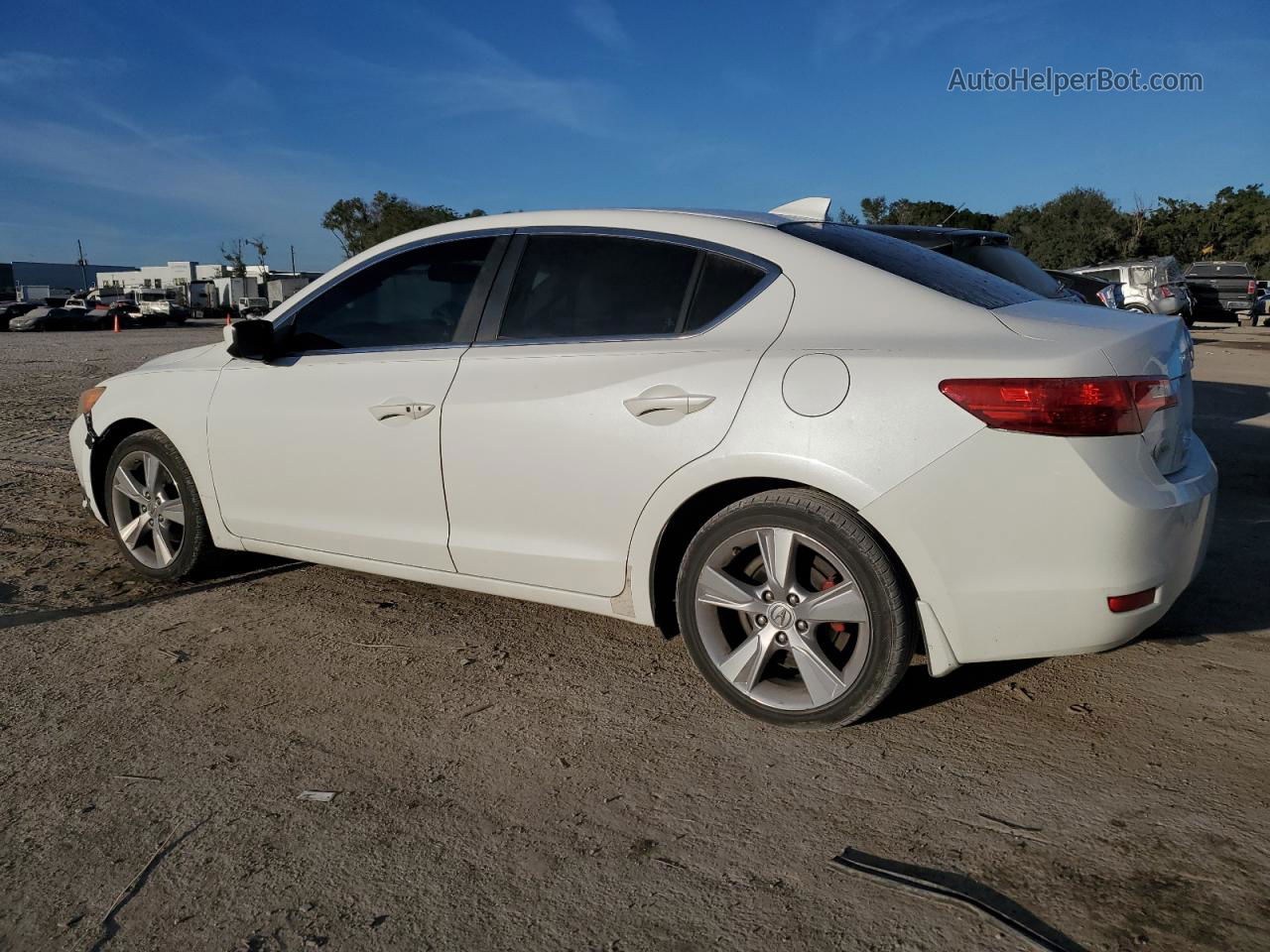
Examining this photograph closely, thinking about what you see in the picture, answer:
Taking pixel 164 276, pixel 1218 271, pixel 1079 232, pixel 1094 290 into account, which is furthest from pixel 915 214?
pixel 164 276

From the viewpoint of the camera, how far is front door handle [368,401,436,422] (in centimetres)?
357

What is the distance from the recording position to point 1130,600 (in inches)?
105

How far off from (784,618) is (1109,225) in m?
53.9

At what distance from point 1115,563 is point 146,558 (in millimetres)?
4087

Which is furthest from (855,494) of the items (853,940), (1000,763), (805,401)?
(853,940)

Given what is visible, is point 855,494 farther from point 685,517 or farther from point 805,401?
point 685,517

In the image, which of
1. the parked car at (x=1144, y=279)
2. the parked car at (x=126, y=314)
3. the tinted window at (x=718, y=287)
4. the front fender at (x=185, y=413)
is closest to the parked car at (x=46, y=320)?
the parked car at (x=126, y=314)

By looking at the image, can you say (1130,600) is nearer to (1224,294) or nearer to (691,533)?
(691,533)

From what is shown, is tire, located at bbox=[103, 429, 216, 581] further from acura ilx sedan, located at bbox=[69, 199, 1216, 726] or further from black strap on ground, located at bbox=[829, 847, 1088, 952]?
black strap on ground, located at bbox=[829, 847, 1088, 952]

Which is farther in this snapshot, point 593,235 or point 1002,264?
point 1002,264

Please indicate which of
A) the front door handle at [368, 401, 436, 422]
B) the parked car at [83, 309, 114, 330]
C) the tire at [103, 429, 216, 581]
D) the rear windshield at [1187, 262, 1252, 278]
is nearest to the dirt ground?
the tire at [103, 429, 216, 581]

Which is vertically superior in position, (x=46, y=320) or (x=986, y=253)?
(x=986, y=253)

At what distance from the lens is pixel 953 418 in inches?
105

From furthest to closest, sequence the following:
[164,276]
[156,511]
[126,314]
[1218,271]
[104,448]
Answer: [164,276], [126,314], [1218,271], [104,448], [156,511]
